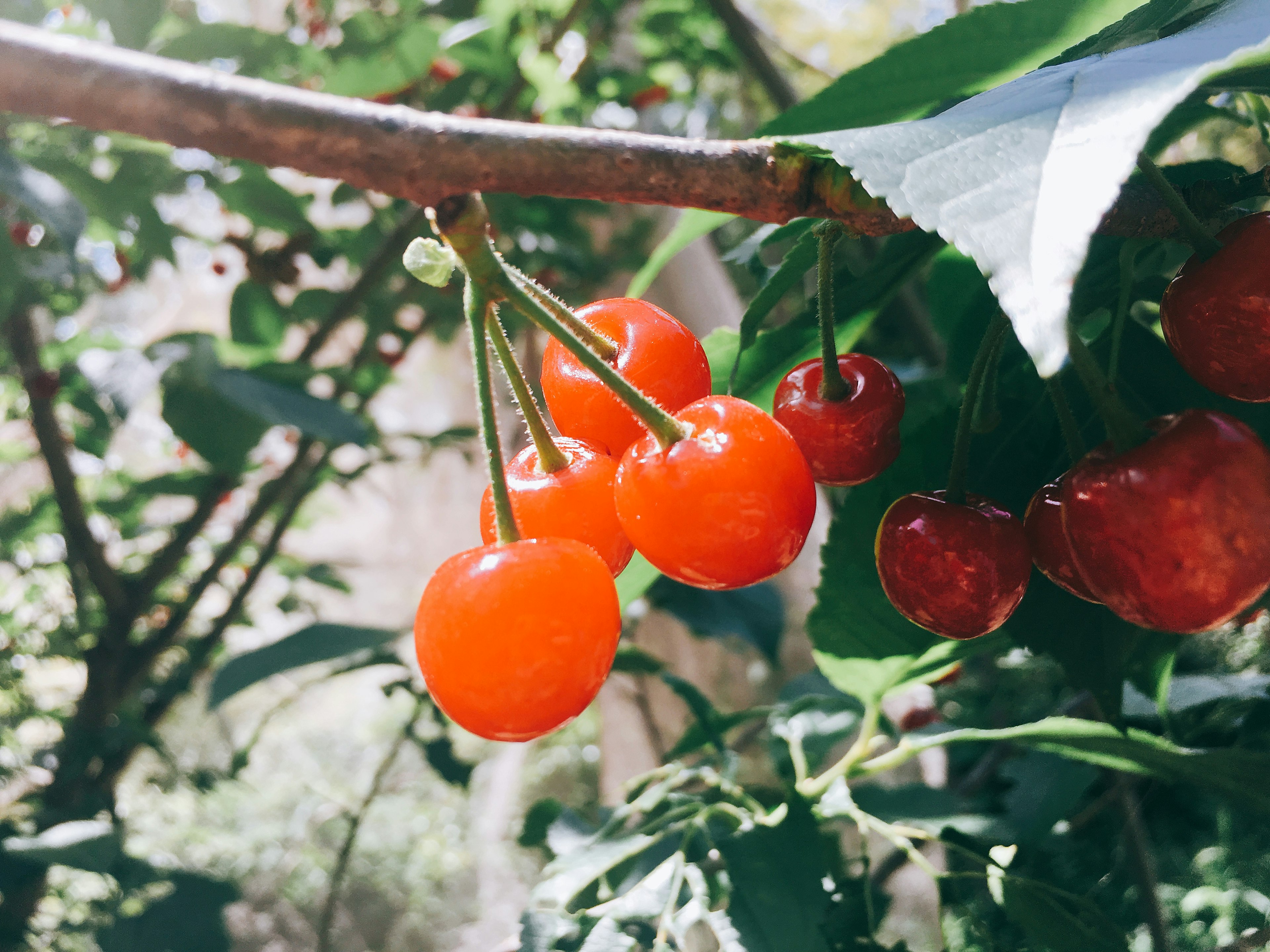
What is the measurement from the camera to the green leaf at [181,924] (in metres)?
0.79

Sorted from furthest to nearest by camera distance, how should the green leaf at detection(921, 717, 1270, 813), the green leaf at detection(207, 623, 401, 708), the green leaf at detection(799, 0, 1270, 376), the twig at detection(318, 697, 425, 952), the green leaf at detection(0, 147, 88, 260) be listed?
the twig at detection(318, 697, 425, 952) → the green leaf at detection(207, 623, 401, 708) → the green leaf at detection(0, 147, 88, 260) → the green leaf at detection(921, 717, 1270, 813) → the green leaf at detection(799, 0, 1270, 376)

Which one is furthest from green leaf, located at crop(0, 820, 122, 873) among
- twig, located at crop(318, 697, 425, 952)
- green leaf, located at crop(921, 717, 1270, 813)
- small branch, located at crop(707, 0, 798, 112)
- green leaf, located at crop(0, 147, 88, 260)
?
small branch, located at crop(707, 0, 798, 112)

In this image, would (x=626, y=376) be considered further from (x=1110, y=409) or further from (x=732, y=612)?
(x=732, y=612)

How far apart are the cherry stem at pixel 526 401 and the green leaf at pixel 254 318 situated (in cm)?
96

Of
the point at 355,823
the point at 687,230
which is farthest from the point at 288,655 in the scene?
the point at 687,230

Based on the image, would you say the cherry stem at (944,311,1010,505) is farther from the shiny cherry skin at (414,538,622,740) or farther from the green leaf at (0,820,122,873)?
the green leaf at (0,820,122,873)

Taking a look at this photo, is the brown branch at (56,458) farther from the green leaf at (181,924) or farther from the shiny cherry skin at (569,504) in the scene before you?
the shiny cherry skin at (569,504)

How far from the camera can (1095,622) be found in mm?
373

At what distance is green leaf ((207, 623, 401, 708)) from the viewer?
2.37 feet

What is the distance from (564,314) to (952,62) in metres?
0.23

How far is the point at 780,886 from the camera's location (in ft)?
1.48

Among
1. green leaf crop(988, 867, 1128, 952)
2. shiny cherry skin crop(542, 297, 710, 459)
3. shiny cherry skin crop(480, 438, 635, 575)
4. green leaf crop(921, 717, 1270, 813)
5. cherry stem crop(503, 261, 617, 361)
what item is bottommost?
green leaf crop(988, 867, 1128, 952)

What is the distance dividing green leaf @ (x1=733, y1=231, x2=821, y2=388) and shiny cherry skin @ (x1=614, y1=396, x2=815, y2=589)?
0.07 m

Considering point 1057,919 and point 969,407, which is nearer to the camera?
point 969,407
